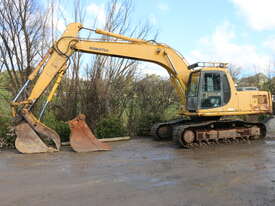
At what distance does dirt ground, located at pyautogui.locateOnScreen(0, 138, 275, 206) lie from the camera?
4105 mm

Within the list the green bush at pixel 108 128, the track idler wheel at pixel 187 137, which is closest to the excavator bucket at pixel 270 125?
the track idler wheel at pixel 187 137

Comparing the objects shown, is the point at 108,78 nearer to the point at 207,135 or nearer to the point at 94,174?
the point at 207,135

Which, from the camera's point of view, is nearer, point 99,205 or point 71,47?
point 99,205

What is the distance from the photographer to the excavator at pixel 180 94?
302 inches

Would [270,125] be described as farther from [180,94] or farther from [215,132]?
[180,94]

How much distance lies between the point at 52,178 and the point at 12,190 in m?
0.83

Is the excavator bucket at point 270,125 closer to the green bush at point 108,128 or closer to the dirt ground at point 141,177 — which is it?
the dirt ground at point 141,177

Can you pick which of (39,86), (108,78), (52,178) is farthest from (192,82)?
(52,178)

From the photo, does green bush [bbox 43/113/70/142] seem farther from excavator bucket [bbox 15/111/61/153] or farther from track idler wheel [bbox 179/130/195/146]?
track idler wheel [bbox 179/130/195/146]

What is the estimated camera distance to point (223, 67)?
29.8 ft

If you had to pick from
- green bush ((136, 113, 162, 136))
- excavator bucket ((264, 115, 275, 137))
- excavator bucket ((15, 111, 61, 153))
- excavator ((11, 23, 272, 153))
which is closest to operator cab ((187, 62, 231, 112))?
excavator ((11, 23, 272, 153))

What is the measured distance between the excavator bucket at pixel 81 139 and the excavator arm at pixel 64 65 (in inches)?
8.4

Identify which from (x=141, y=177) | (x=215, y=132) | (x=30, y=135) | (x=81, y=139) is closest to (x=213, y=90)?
(x=215, y=132)

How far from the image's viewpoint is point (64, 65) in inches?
321
